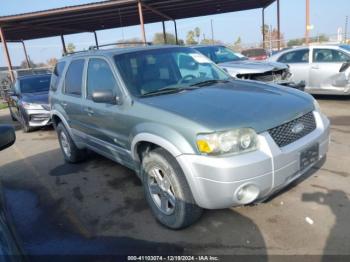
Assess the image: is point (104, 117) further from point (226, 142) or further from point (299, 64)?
point (299, 64)

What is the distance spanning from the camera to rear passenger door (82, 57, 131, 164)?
11.6 feet

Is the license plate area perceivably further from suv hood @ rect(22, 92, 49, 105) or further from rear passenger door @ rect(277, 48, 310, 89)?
suv hood @ rect(22, 92, 49, 105)

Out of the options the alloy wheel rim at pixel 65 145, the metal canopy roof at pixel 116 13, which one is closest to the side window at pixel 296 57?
the alloy wheel rim at pixel 65 145

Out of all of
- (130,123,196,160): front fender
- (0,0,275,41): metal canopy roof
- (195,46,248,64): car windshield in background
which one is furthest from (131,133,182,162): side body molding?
(0,0,275,41): metal canopy roof

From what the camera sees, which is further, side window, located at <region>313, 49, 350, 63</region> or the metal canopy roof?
the metal canopy roof

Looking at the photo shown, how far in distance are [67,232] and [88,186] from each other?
1.22 metres

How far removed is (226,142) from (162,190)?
956 mm

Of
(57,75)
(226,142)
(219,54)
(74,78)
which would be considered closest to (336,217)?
(226,142)

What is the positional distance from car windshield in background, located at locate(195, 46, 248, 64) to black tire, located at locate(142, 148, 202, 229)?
651 cm

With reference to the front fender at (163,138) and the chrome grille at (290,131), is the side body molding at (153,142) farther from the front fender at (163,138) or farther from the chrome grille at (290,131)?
the chrome grille at (290,131)

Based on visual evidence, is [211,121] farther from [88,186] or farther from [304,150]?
[88,186]

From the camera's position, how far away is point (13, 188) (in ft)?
15.9

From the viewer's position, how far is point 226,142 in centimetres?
253

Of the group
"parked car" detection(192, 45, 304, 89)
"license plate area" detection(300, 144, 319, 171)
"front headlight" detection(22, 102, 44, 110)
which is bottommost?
"front headlight" detection(22, 102, 44, 110)
